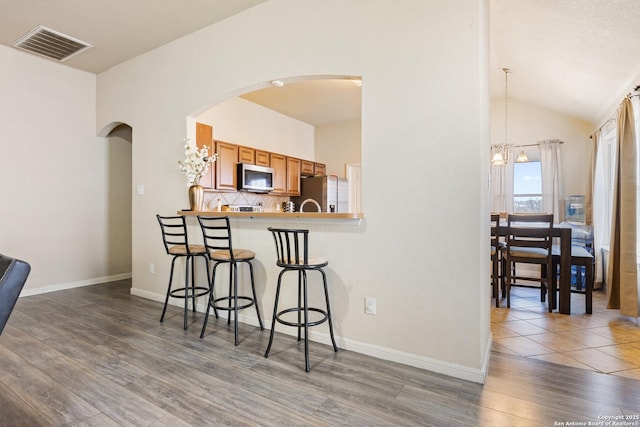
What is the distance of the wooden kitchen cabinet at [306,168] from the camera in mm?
6758

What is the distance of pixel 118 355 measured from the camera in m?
2.53

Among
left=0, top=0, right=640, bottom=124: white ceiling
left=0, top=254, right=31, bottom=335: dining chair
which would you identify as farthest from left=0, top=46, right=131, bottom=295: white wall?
left=0, top=254, right=31, bottom=335: dining chair

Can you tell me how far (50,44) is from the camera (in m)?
3.92

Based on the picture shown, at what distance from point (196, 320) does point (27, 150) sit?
3235 millimetres

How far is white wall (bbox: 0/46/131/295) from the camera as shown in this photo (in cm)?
413

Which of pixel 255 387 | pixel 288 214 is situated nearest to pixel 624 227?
pixel 288 214

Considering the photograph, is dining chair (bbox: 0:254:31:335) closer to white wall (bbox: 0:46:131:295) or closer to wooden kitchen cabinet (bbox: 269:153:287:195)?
white wall (bbox: 0:46:131:295)

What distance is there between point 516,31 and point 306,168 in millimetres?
4208

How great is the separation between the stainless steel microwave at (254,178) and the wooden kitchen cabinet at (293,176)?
59 centimetres

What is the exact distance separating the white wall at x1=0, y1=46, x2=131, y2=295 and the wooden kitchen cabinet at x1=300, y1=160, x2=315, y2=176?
3.05 meters

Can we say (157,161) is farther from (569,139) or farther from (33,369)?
(569,139)

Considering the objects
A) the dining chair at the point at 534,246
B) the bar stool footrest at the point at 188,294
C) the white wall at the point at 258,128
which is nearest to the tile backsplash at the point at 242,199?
the white wall at the point at 258,128

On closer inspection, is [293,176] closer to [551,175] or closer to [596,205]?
[551,175]

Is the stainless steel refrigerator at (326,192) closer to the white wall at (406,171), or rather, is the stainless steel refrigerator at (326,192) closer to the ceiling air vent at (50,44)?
the white wall at (406,171)
